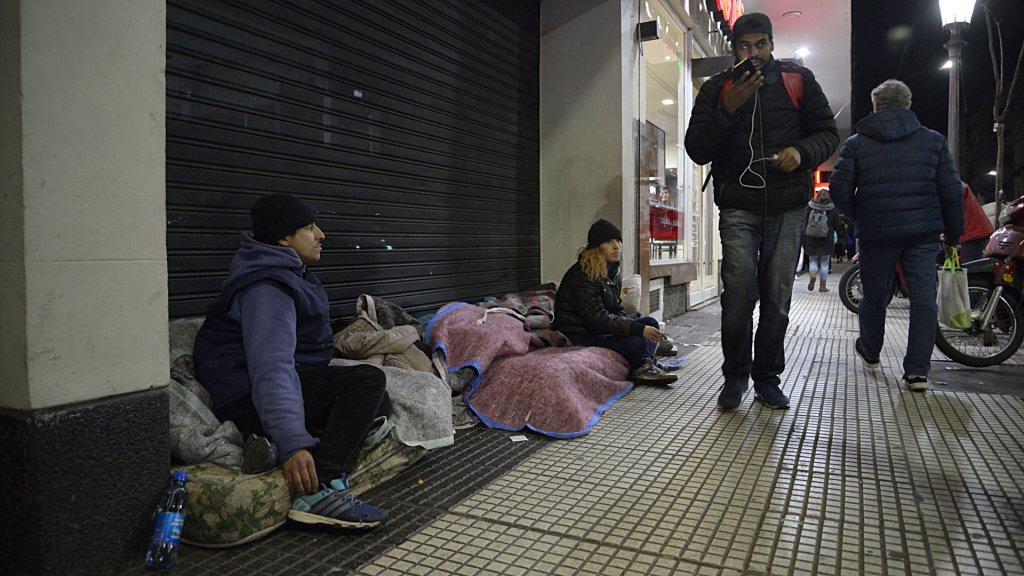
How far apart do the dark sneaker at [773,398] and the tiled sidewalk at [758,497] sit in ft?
0.18

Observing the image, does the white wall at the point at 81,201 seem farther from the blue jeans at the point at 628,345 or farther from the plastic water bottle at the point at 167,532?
the blue jeans at the point at 628,345

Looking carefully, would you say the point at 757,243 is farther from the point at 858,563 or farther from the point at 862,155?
the point at 858,563

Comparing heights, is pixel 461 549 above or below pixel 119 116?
below

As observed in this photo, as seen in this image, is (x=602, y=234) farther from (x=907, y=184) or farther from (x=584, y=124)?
(x=584, y=124)

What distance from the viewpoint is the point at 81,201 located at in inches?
70.0

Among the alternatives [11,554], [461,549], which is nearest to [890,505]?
[461,549]

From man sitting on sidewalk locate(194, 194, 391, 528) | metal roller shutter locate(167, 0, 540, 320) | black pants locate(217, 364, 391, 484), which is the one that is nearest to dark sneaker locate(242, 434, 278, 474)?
man sitting on sidewalk locate(194, 194, 391, 528)

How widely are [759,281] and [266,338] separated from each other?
2818mm

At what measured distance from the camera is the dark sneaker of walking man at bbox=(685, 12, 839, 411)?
3.60 meters

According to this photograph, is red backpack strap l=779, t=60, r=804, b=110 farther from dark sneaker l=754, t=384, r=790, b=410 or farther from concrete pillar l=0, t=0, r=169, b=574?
concrete pillar l=0, t=0, r=169, b=574

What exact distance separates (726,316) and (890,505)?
1563mm

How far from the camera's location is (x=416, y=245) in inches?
177

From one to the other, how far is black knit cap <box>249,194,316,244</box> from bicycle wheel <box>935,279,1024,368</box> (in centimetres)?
464

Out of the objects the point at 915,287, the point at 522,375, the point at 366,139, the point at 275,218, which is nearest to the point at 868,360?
the point at 915,287
